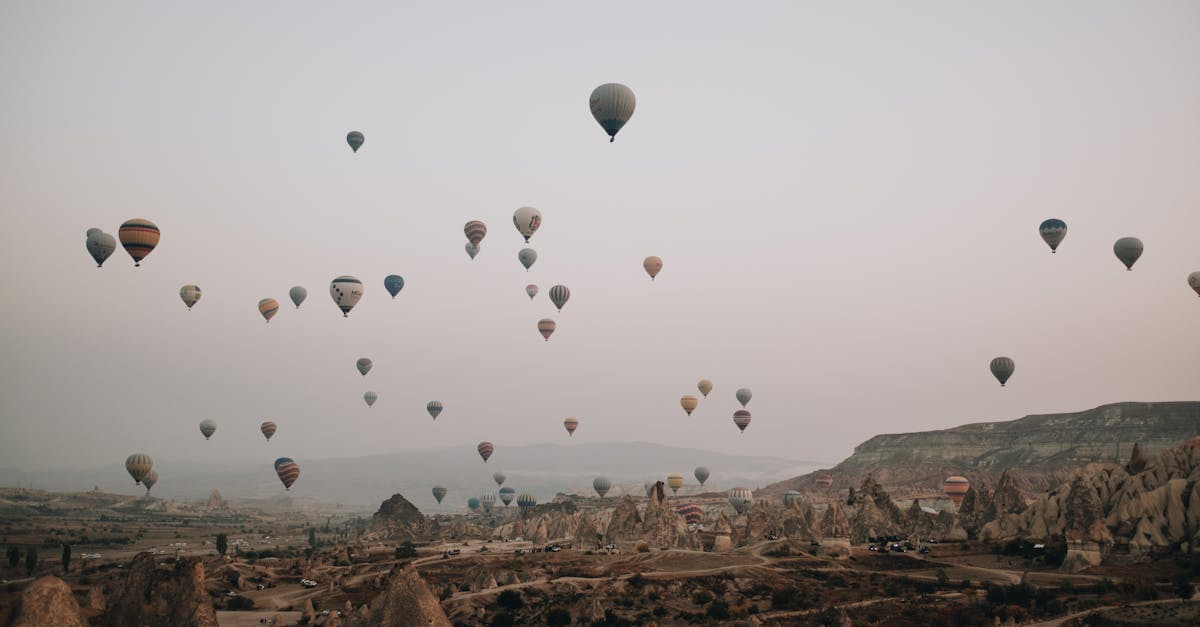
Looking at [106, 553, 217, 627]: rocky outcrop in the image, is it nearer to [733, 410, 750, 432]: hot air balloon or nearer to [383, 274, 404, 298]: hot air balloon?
[383, 274, 404, 298]: hot air balloon

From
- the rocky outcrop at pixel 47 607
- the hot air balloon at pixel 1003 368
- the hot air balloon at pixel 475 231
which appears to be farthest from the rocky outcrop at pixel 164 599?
the hot air balloon at pixel 1003 368

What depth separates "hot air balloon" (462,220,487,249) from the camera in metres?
122

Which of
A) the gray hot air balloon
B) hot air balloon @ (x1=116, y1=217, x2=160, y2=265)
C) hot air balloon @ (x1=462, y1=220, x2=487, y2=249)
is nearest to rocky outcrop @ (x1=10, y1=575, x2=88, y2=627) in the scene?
hot air balloon @ (x1=116, y1=217, x2=160, y2=265)

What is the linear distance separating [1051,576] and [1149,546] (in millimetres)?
17900

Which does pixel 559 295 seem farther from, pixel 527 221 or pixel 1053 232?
pixel 1053 232

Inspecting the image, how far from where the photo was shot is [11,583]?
87562mm

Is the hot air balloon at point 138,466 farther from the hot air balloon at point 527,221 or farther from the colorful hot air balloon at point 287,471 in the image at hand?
the hot air balloon at point 527,221

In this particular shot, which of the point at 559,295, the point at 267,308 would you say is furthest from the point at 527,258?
the point at 267,308

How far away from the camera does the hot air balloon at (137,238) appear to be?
93.4 meters

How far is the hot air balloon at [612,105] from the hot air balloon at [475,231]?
34.0 meters

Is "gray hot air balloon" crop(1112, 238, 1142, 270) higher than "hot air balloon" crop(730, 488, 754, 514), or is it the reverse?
"gray hot air balloon" crop(1112, 238, 1142, 270)

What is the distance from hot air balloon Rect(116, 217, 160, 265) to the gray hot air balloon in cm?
11385

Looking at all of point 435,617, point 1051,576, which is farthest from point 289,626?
point 1051,576

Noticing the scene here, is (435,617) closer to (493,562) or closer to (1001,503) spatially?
(493,562)
